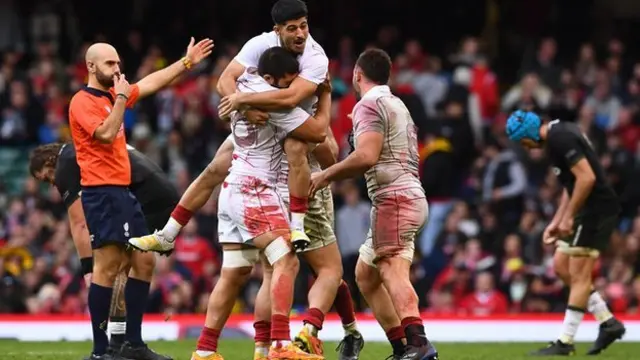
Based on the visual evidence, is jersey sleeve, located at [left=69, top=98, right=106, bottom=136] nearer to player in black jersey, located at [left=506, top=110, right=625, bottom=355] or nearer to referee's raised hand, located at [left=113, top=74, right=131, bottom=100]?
referee's raised hand, located at [left=113, top=74, right=131, bottom=100]

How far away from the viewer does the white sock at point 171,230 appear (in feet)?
38.8

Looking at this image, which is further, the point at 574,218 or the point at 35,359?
the point at 574,218

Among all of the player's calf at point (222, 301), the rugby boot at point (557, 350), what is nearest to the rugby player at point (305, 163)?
the player's calf at point (222, 301)

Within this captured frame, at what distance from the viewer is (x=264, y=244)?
10797 millimetres

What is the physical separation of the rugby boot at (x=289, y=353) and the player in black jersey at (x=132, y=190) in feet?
5.82

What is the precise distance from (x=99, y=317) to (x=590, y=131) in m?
10.8

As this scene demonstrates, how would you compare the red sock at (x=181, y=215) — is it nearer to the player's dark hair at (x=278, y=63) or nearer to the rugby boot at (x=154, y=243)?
the rugby boot at (x=154, y=243)

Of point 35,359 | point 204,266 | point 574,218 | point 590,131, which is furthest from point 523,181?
point 35,359

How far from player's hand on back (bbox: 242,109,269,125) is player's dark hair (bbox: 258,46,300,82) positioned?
0.28 metres

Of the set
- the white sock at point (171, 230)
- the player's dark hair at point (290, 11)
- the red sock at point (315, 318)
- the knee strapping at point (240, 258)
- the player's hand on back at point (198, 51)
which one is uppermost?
the player's dark hair at point (290, 11)

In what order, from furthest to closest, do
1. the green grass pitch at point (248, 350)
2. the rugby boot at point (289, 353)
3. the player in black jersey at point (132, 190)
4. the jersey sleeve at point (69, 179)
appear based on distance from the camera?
the green grass pitch at point (248, 350), the jersey sleeve at point (69, 179), the player in black jersey at point (132, 190), the rugby boot at point (289, 353)

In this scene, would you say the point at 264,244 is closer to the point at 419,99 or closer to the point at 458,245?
the point at 458,245

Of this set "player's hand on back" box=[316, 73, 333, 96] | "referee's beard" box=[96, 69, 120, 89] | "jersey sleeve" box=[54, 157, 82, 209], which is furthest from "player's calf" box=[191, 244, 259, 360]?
"jersey sleeve" box=[54, 157, 82, 209]

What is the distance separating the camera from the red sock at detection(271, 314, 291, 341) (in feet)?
34.7
